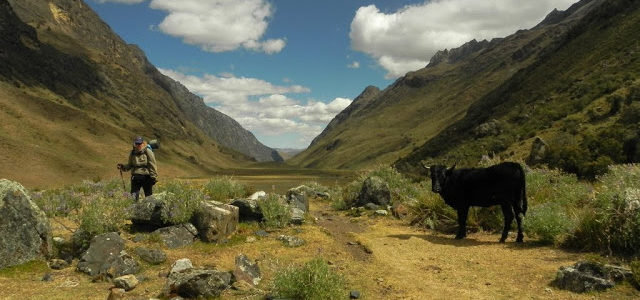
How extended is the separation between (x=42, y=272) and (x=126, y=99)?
18190 cm

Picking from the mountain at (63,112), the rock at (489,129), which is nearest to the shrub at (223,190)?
the rock at (489,129)

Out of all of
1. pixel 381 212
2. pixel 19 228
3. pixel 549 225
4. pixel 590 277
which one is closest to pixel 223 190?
pixel 381 212

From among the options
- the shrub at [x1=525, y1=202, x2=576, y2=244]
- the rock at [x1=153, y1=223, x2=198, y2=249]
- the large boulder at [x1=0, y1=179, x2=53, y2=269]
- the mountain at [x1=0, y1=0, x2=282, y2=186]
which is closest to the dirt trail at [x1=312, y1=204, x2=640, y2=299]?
the shrub at [x1=525, y1=202, x2=576, y2=244]

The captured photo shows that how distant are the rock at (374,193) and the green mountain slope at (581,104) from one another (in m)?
19.6

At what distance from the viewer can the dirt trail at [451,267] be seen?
26.2 ft

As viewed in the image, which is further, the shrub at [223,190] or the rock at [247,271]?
the shrub at [223,190]

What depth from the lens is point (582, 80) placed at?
6431 cm

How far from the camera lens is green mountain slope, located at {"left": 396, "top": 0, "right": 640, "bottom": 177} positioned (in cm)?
3694

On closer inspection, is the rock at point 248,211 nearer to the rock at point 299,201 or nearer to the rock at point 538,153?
the rock at point 299,201

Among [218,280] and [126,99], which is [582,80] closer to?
[218,280]

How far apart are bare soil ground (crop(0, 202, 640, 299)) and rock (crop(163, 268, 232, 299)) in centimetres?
24

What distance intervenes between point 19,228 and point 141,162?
5.22m

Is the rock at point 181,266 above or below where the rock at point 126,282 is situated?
above

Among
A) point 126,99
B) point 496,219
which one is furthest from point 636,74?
point 126,99
